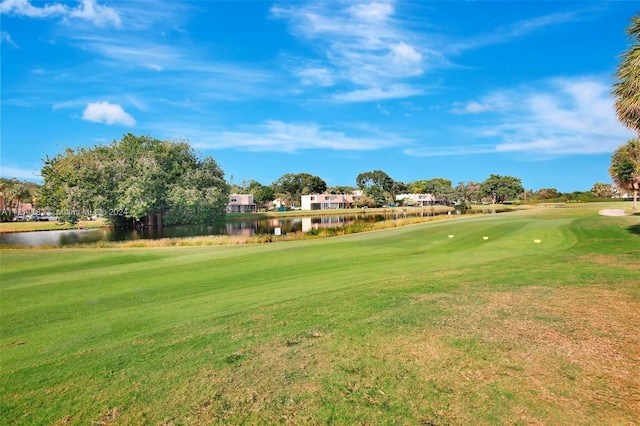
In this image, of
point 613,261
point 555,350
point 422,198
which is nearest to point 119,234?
point 613,261

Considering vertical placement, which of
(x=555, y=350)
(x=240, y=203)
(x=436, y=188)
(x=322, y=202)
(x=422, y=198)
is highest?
(x=436, y=188)

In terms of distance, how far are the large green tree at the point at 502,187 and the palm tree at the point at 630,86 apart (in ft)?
404

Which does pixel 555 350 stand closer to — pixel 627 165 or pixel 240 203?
pixel 627 165

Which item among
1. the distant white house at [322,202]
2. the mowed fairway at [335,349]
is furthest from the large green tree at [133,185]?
the distant white house at [322,202]

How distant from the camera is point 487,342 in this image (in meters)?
5.02

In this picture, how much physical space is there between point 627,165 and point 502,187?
85.8 meters

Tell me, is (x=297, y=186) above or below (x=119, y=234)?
above

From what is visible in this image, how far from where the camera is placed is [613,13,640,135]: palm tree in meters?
12.5

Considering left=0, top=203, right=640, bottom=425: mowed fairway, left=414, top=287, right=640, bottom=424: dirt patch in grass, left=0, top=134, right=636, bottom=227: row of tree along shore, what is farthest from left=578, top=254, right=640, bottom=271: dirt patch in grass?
left=0, top=134, right=636, bottom=227: row of tree along shore

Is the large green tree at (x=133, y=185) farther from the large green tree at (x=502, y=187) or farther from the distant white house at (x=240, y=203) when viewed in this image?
the large green tree at (x=502, y=187)

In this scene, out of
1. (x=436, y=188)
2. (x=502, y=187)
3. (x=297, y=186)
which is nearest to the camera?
(x=502, y=187)

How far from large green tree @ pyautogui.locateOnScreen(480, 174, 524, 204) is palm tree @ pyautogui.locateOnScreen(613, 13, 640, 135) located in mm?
123161

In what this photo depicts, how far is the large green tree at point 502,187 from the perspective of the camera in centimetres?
12769

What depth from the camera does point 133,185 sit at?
1945 inches
